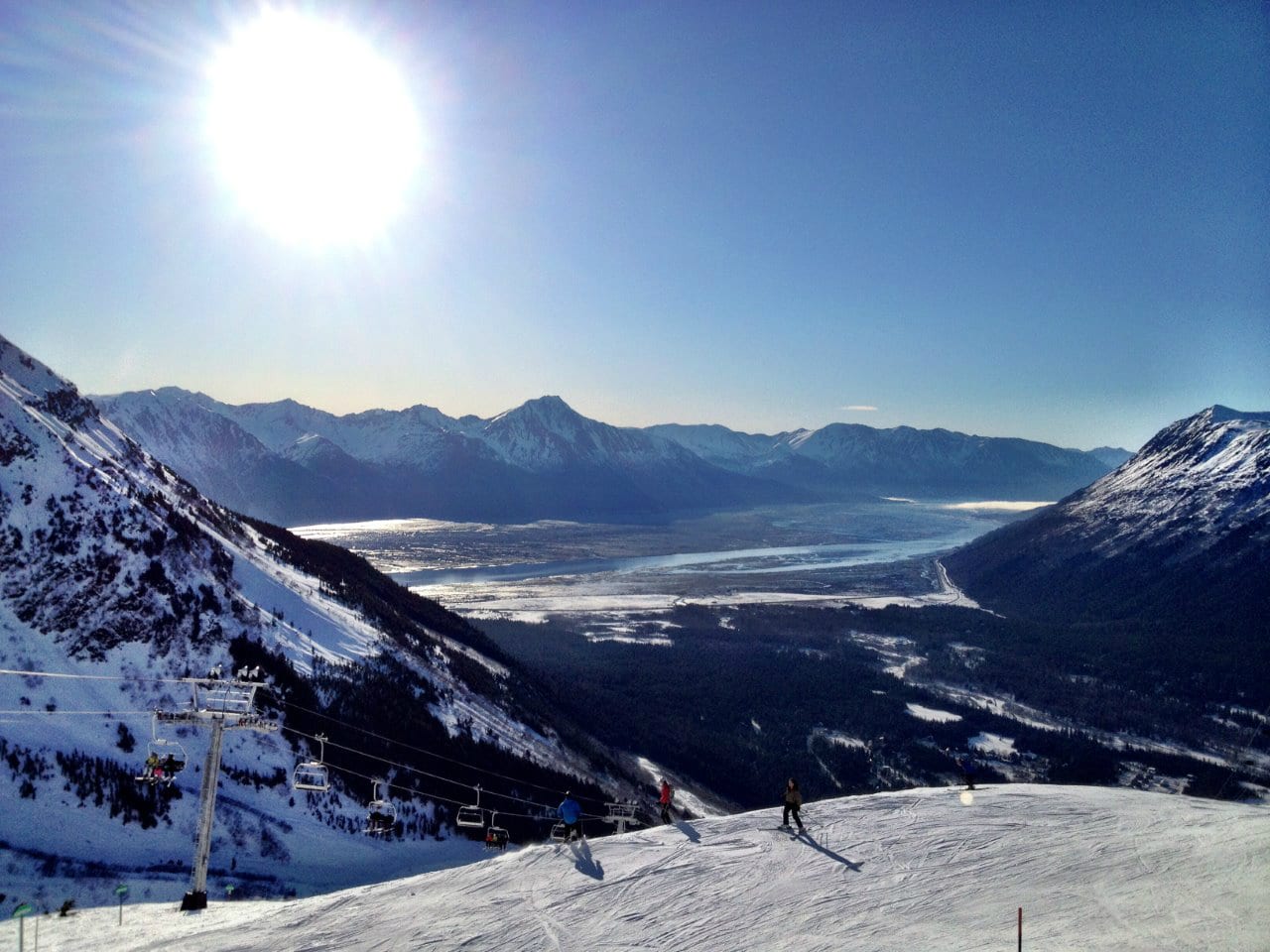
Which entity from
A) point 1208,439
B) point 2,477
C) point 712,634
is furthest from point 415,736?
point 1208,439

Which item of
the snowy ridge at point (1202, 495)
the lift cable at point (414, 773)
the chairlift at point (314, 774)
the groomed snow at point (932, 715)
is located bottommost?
the groomed snow at point (932, 715)

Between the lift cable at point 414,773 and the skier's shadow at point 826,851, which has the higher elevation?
the skier's shadow at point 826,851

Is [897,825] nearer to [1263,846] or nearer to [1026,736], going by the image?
[1263,846]

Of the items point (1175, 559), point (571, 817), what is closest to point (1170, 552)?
point (1175, 559)

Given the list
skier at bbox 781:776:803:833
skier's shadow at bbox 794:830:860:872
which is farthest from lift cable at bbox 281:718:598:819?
skier's shadow at bbox 794:830:860:872

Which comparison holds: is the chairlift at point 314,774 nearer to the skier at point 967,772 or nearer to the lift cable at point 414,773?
the lift cable at point 414,773

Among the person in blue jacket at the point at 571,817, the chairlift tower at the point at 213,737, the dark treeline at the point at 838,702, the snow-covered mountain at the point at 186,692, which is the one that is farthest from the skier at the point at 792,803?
the dark treeline at the point at 838,702

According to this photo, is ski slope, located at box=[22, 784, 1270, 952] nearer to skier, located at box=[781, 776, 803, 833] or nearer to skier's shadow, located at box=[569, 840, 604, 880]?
skier's shadow, located at box=[569, 840, 604, 880]

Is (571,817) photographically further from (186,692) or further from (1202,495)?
(1202,495)
